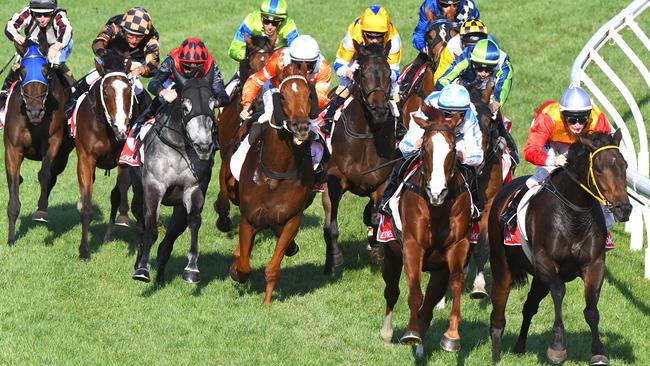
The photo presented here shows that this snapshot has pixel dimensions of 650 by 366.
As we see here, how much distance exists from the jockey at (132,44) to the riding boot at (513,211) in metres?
5.19

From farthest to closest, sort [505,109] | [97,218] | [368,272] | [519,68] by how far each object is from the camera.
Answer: [519,68] → [505,109] → [97,218] → [368,272]

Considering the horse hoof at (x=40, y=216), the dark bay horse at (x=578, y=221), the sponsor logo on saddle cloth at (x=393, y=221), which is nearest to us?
the dark bay horse at (x=578, y=221)

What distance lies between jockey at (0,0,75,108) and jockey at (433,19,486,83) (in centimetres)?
461

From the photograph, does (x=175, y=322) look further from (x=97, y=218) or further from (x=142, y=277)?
(x=97, y=218)

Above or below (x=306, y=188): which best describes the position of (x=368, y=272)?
below

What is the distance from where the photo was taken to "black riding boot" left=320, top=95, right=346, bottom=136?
13477mm

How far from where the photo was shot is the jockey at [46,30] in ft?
49.0

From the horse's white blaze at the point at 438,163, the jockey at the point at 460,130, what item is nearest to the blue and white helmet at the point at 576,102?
the jockey at the point at 460,130

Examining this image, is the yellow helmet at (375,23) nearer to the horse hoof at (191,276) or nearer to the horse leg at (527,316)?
the horse hoof at (191,276)

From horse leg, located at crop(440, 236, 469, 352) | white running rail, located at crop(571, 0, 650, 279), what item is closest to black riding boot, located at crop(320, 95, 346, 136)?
white running rail, located at crop(571, 0, 650, 279)

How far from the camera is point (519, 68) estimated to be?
2305 cm

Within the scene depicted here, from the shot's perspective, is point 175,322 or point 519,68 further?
point 519,68

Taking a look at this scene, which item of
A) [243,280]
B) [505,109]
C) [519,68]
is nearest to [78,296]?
[243,280]

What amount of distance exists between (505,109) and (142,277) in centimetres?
1110
